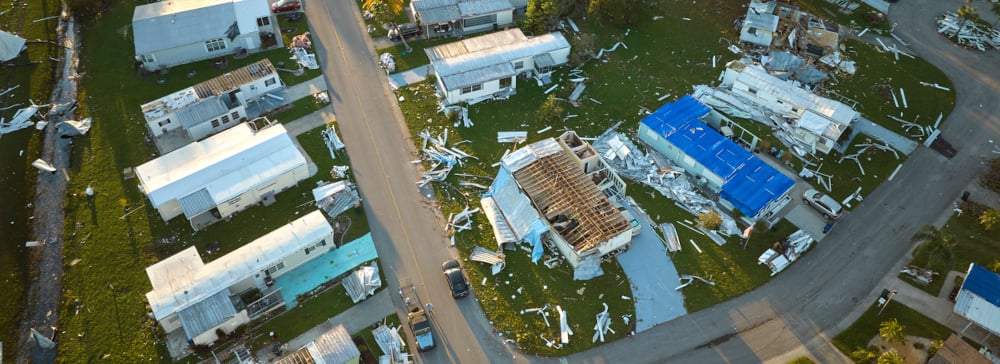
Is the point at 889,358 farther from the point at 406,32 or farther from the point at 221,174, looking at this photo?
the point at 406,32

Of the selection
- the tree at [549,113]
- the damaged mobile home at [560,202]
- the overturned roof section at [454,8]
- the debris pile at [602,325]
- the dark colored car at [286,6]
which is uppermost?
the dark colored car at [286,6]

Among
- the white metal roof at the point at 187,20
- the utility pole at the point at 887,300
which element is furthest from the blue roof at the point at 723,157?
the white metal roof at the point at 187,20

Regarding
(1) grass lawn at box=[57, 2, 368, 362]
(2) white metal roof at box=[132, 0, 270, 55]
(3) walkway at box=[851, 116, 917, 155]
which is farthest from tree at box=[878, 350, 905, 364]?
(2) white metal roof at box=[132, 0, 270, 55]

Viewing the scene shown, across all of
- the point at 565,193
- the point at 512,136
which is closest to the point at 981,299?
the point at 565,193

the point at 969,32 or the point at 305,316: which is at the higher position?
the point at 969,32

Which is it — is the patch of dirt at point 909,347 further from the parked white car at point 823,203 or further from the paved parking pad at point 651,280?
the paved parking pad at point 651,280

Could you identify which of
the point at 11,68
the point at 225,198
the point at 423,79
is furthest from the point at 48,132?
the point at 423,79

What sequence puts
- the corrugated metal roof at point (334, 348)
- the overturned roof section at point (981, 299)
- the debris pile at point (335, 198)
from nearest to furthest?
1. the corrugated metal roof at point (334, 348)
2. the overturned roof section at point (981, 299)
3. the debris pile at point (335, 198)
